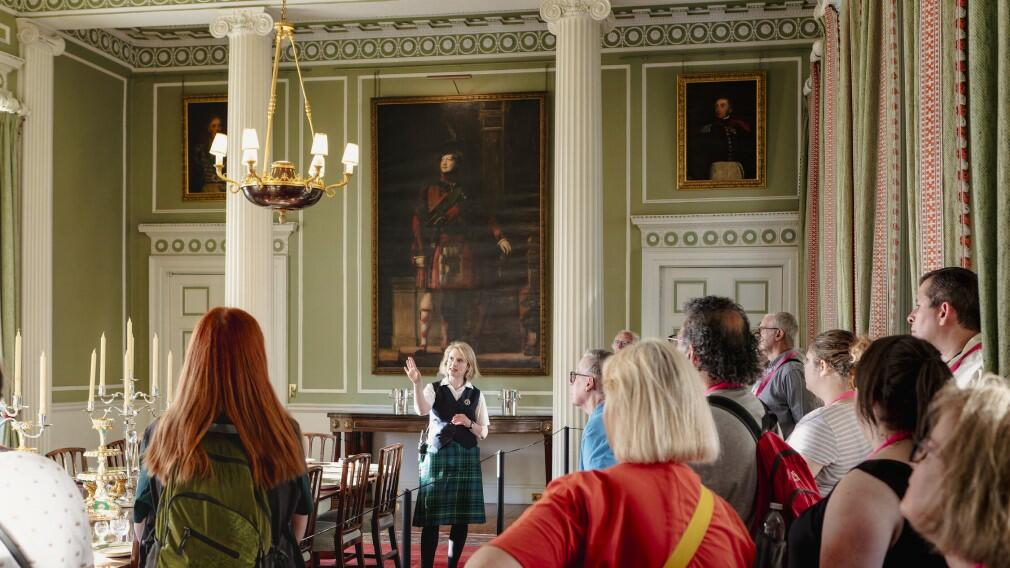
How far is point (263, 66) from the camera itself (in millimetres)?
9281

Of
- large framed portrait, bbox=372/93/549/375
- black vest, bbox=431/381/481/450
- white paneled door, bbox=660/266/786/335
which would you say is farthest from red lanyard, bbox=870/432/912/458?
large framed portrait, bbox=372/93/549/375

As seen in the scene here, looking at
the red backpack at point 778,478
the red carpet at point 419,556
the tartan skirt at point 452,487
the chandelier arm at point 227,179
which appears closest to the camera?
the red backpack at point 778,478

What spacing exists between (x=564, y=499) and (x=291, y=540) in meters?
1.27

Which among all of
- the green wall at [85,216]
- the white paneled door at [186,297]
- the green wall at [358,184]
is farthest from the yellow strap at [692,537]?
the white paneled door at [186,297]

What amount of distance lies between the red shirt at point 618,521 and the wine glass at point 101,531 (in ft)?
12.2

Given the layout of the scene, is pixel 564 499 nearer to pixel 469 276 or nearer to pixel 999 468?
pixel 999 468

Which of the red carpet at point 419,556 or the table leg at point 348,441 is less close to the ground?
the table leg at point 348,441

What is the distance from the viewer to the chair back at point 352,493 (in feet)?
21.4

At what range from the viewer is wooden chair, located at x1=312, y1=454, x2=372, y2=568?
257 inches

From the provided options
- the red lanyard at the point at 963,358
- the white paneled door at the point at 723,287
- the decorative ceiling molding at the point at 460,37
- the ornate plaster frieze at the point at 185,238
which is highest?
the decorative ceiling molding at the point at 460,37

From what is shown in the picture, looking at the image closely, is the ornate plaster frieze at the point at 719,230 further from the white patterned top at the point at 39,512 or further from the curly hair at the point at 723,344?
the white patterned top at the point at 39,512

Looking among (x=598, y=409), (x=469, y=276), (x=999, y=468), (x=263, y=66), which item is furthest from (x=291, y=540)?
(x=469, y=276)

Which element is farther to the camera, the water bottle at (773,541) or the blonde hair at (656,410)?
the water bottle at (773,541)

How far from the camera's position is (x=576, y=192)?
8.84 metres
